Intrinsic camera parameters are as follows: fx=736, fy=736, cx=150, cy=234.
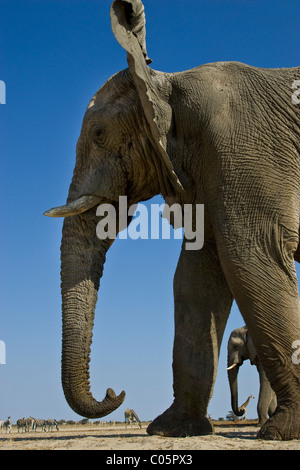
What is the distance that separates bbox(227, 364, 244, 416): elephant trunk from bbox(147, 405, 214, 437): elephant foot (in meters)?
7.57

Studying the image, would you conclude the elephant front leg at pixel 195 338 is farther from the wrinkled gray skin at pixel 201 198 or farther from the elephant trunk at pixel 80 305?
the elephant trunk at pixel 80 305

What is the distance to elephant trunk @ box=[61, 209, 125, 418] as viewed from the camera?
6.20 metres

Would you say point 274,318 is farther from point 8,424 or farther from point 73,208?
point 8,424

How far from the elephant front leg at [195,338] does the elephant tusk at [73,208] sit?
1.08 m

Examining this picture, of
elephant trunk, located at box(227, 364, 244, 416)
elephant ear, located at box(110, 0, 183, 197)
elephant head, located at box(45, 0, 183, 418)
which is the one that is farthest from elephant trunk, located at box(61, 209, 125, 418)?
elephant trunk, located at box(227, 364, 244, 416)

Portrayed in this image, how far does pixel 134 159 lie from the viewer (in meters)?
6.95

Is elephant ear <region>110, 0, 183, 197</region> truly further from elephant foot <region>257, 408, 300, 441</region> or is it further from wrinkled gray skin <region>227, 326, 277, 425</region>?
wrinkled gray skin <region>227, 326, 277, 425</region>

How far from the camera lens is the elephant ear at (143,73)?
6.50m

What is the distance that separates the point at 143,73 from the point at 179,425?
10.5 feet

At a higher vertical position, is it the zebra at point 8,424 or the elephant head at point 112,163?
the elephant head at point 112,163

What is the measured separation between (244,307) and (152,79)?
7.52ft

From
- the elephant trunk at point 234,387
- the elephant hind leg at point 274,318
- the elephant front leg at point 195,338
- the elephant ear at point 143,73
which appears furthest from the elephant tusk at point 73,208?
the elephant trunk at point 234,387
